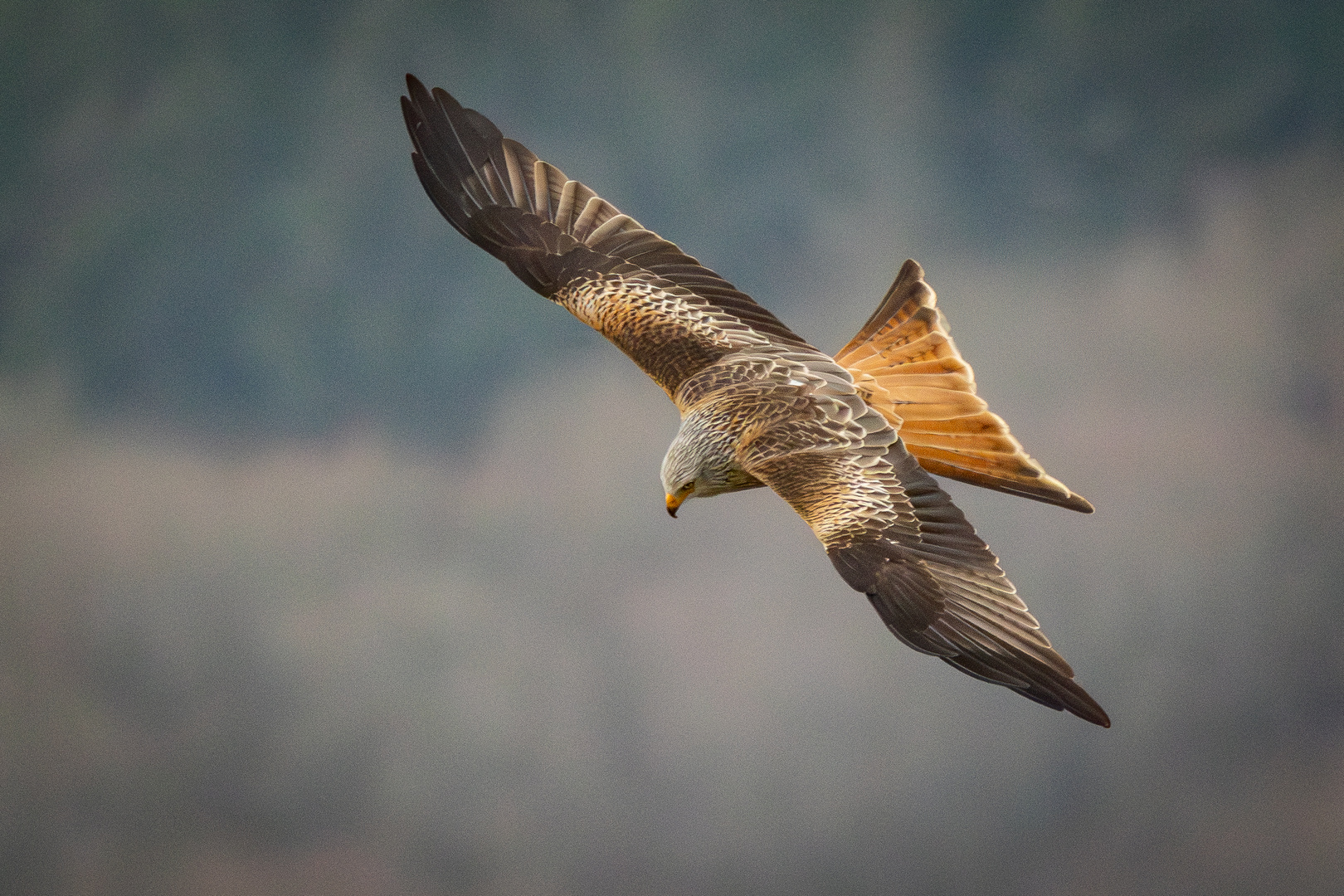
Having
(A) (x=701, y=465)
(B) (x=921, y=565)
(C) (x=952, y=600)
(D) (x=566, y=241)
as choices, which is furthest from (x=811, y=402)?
(D) (x=566, y=241)

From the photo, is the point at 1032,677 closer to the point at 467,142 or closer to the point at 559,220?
the point at 559,220

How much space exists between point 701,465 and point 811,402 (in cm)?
45

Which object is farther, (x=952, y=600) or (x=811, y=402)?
(x=811, y=402)

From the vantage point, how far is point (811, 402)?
4621 mm

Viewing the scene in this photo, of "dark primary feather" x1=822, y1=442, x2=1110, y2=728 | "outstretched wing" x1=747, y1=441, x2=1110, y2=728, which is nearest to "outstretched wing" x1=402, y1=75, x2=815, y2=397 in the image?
"outstretched wing" x1=747, y1=441, x2=1110, y2=728

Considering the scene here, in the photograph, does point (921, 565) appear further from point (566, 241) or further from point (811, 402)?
point (566, 241)

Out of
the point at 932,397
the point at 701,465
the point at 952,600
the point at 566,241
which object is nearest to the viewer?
the point at 952,600

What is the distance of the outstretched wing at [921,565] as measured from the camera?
12.8 ft

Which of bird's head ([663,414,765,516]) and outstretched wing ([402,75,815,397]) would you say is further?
outstretched wing ([402,75,815,397])

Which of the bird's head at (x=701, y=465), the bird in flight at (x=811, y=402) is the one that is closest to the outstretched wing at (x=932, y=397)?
the bird in flight at (x=811, y=402)

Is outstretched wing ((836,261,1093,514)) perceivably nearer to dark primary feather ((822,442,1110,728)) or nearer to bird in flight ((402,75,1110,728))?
bird in flight ((402,75,1110,728))

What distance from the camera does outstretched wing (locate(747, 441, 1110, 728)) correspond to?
389 cm

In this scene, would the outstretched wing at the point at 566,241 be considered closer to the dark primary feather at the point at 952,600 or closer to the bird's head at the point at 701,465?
the bird's head at the point at 701,465

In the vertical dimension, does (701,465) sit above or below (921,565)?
above
